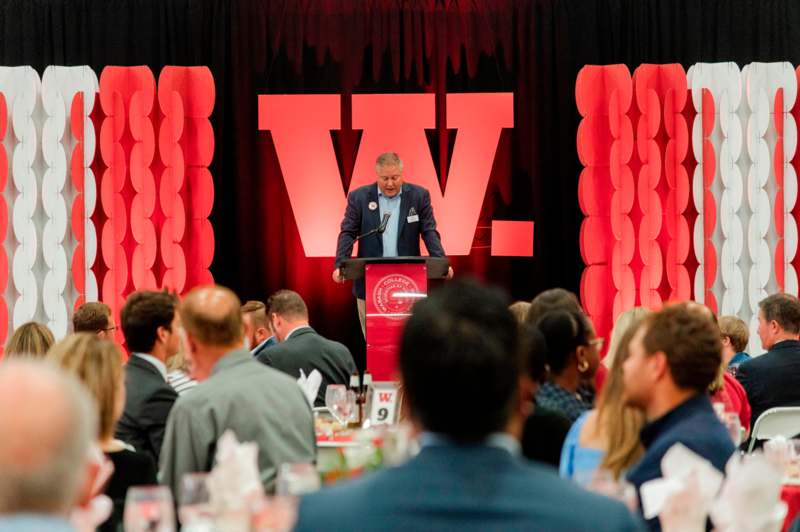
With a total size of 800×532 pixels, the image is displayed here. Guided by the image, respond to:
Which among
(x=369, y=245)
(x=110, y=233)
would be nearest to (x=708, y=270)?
(x=369, y=245)

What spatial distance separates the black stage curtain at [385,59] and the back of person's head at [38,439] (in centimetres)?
828

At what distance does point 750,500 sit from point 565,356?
60.0 inches

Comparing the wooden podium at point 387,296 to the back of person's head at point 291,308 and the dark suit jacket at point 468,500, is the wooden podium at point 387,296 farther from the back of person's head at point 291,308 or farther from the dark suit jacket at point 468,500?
the dark suit jacket at point 468,500

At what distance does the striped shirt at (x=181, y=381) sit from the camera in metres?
5.27

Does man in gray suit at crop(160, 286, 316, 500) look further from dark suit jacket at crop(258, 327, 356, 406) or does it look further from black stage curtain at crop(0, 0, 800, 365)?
black stage curtain at crop(0, 0, 800, 365)

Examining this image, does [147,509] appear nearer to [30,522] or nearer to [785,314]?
[30,522]

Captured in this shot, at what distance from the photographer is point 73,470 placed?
60.4 inches

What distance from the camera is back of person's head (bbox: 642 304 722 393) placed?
291cm

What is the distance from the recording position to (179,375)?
18.1 feet

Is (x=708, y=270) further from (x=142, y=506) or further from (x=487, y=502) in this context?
(x=487, y=502)

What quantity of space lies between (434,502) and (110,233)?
7.84m

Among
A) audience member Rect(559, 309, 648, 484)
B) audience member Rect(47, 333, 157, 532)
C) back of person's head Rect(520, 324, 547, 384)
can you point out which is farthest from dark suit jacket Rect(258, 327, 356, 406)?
audience member Rect(559, 309, 648, 484)

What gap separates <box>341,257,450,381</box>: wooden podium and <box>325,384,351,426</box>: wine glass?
59.4 inches

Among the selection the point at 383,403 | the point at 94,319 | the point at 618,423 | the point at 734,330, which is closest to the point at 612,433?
the point at 618,423
